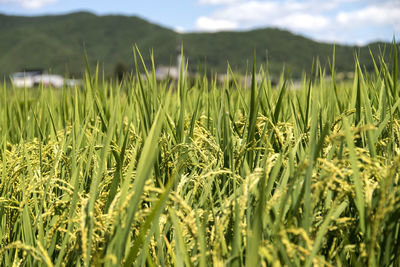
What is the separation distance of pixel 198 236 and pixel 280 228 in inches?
6.6

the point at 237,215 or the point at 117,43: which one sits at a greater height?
the point at 117,43

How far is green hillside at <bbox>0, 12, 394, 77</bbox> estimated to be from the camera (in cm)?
9481

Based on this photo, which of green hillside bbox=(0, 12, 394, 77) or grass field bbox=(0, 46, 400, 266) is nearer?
grass field bbox=(0, 46, 400, 266)

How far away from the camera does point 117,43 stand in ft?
476

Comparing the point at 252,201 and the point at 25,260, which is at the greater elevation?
the point at 252,201

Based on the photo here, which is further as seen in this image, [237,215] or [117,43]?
[117,43]

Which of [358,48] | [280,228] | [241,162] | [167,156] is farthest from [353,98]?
[280,228]

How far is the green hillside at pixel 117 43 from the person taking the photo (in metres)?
94.8

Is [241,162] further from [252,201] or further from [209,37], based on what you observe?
[209,37]

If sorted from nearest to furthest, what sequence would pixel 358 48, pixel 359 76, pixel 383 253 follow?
pixel 383 253 < pixel 359 76 < pixel 358 48

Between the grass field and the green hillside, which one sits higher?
the green hillside

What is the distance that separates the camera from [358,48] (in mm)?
1883

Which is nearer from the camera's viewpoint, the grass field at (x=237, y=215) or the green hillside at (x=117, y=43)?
the grass field at (x=237, y=215)

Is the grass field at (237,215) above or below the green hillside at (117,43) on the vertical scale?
below
